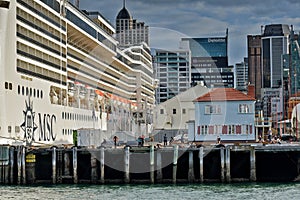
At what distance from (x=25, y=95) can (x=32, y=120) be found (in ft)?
10.4

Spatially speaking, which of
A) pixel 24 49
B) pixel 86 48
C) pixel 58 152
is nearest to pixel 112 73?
pixel 86 48

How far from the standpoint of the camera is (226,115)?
247ft

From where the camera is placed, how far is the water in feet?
155

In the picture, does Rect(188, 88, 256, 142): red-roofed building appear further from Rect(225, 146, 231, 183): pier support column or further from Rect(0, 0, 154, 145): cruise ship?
Rect(225, 146, 231, 183): pier support column

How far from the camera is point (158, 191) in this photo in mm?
50625

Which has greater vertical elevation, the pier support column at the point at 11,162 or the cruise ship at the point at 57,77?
the cruise ship at the point at 57,77

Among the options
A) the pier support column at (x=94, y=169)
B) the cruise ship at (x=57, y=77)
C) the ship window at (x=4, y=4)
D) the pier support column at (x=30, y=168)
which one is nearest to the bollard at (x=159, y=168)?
the pier support column at (x=94, y=169)

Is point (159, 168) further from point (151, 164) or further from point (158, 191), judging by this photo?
point (158, 191)

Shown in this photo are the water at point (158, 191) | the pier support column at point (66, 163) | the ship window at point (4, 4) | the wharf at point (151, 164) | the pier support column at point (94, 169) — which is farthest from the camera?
the ship window at point (4, 4)

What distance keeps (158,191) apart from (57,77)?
4228 centimetres

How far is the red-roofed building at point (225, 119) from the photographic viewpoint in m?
75.1

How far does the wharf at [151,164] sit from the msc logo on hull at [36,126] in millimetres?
15732

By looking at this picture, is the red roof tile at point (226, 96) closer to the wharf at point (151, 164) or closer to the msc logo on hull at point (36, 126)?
the wharf at point (151, 164)

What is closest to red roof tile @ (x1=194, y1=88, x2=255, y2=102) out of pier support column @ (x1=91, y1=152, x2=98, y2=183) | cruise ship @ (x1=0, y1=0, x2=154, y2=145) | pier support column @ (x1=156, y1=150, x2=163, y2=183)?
cruise ship @ (x1=0, y1=0, x2=154, y2=145)
